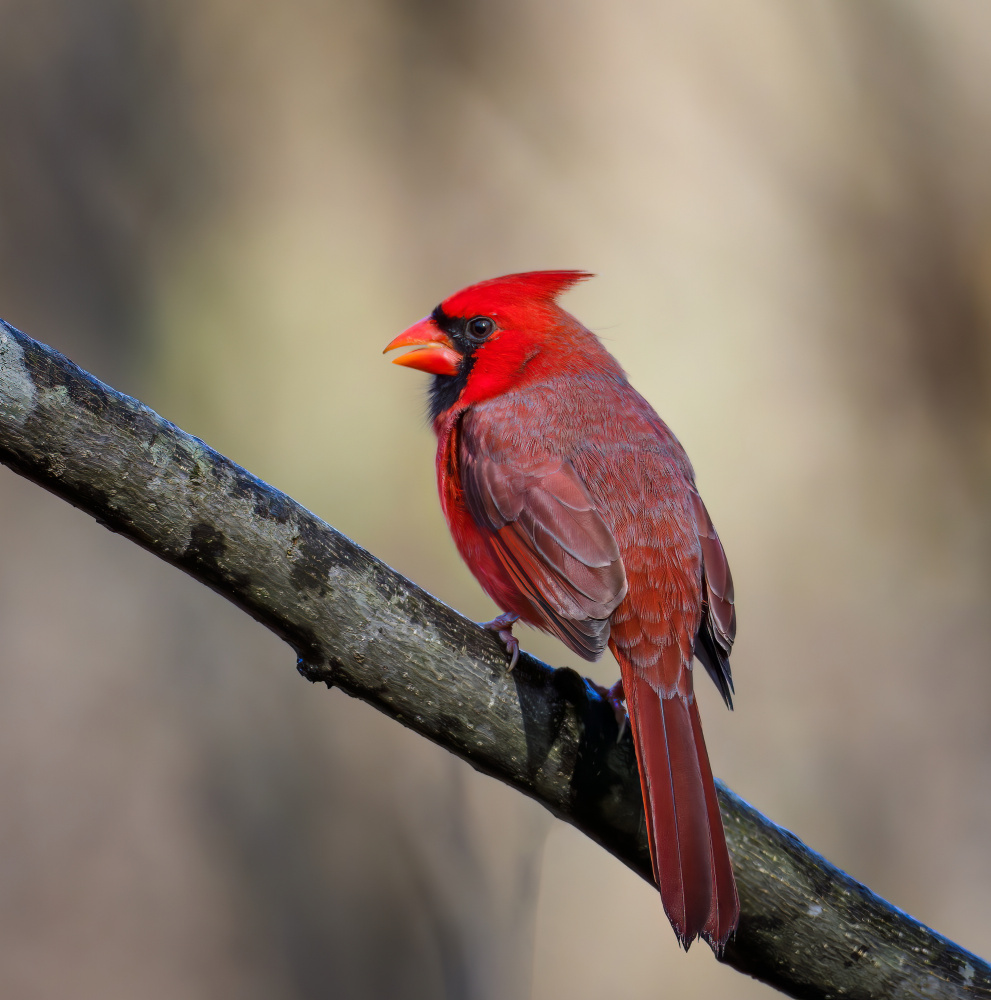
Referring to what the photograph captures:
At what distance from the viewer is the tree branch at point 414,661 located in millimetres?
1327

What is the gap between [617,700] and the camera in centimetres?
191

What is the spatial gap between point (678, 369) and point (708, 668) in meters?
1.91

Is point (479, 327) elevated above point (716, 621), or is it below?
above

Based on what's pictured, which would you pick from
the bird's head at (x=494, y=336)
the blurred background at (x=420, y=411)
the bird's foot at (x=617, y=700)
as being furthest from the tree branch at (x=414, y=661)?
the blurred background at (x=420, y=411)

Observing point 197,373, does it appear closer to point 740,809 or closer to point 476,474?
point 476,474

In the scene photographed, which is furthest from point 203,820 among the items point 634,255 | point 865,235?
point 865,235

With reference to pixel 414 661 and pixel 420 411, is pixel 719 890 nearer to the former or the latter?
pixel 414 661

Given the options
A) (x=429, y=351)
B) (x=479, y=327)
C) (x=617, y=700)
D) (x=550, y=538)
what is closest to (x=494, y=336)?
(x=479, y=327)

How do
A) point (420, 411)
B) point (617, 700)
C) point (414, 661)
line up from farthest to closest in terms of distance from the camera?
1. point (420, 411)
2. point (617, 700)
3. point (414, 661)

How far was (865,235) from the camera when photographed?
4.24 meters

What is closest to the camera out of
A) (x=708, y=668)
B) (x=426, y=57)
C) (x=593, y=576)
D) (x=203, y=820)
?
(x=593, y=576)

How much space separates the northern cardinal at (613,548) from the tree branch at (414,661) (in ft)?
0.33

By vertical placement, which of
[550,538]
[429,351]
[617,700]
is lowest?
[617,700]

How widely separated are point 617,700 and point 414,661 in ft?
1.77
